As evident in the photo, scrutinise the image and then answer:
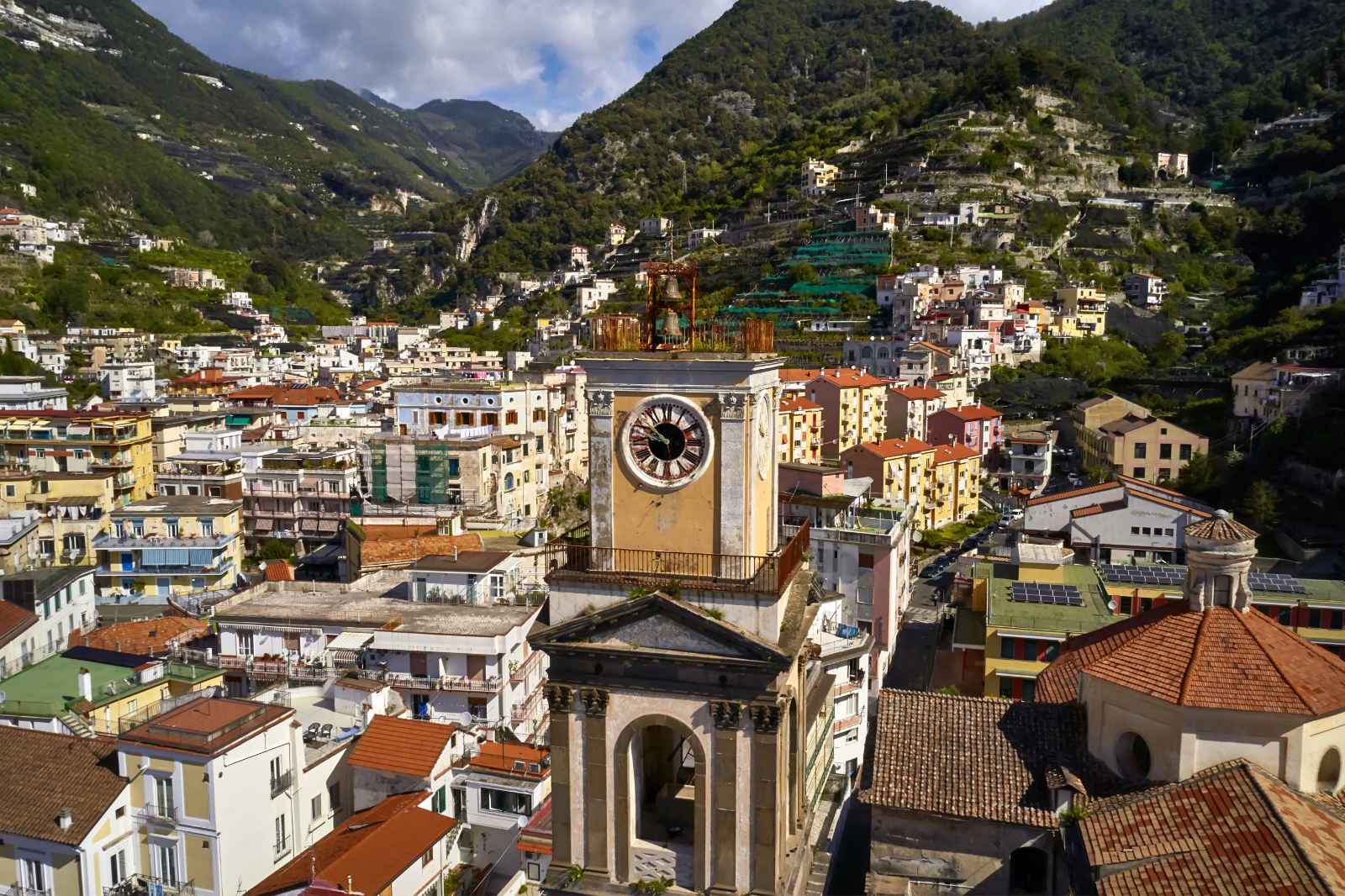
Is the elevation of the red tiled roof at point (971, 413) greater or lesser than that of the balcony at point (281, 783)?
greater

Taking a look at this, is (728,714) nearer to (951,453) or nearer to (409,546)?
(409,546)

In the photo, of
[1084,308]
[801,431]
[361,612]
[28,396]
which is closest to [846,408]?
[801,431]

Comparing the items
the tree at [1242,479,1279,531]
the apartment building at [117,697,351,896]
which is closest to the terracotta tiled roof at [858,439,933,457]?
the tree at [1242,479,1279,531]

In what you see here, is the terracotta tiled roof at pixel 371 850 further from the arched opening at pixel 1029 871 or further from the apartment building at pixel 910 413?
the apartment building at pixel 910 413

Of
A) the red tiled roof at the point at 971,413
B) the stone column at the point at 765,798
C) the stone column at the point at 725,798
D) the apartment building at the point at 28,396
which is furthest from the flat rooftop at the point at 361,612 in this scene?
the red tiled roof at the point at 971,413

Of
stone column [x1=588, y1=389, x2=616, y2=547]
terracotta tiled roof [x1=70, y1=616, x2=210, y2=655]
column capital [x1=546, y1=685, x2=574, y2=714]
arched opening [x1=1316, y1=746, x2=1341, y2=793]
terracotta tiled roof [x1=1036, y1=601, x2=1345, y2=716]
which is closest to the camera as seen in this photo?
column capital [x1=546, y1=685, x2=574, y2=714]

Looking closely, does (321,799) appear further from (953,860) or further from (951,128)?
(951,128)

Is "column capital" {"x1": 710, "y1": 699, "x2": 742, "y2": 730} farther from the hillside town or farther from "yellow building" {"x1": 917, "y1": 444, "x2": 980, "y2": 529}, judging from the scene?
"yellow building" {"x1": 917, "y1": 444, "x2": 980, "y2": 529}
